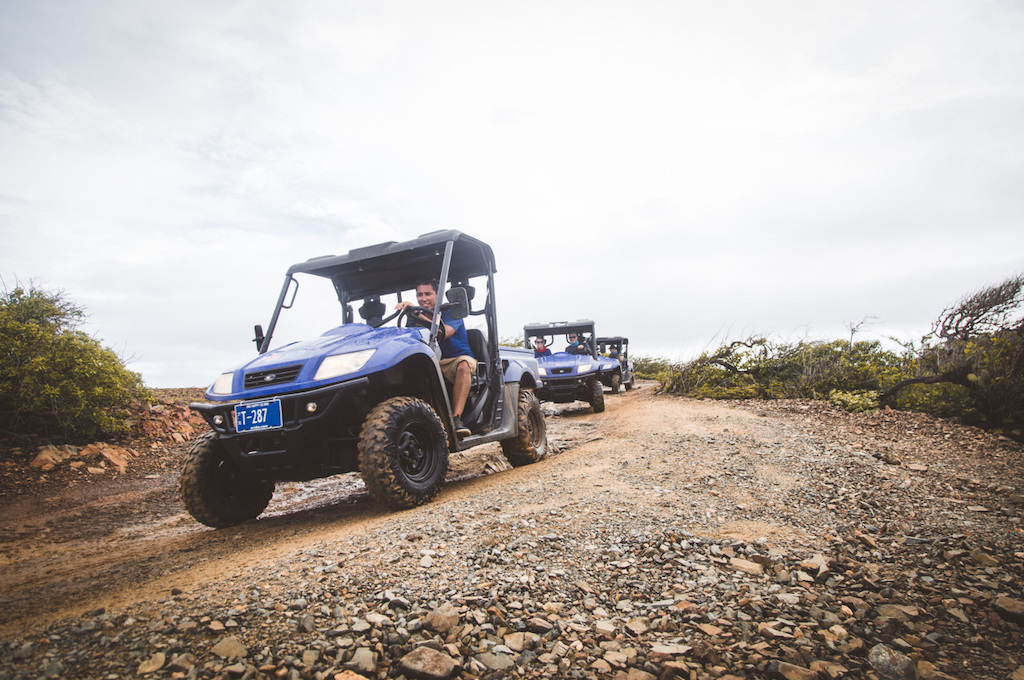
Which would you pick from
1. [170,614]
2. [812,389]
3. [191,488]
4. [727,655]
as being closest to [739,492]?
[727,655]

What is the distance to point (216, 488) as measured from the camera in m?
4.22

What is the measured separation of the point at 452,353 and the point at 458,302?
71cm

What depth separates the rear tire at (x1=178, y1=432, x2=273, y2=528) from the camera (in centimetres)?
408

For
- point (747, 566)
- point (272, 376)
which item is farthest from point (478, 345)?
point (747, 566)

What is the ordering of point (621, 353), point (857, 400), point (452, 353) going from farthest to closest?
1. point (621, 353)
2. point (857, 400)
3. point (452, 353)

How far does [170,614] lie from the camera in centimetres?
224

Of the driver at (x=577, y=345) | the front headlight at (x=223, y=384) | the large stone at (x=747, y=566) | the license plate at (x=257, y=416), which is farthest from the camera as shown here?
the driver at (x=577, y=345)

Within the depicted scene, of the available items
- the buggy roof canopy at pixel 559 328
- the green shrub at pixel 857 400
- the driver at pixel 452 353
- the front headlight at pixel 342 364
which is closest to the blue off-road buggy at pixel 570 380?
the buggy roof canopy at pixel 559 328

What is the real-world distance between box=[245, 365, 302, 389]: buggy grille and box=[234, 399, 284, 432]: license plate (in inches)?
6.6

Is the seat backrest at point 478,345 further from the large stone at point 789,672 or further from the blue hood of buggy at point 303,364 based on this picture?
the large stone at point 789,672

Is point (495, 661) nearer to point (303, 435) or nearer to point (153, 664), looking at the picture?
point (153, 664)

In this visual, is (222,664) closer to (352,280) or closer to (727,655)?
(727,655)

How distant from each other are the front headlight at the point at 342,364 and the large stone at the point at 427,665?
7.33 feet

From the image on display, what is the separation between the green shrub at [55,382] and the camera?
7156 millimetres
